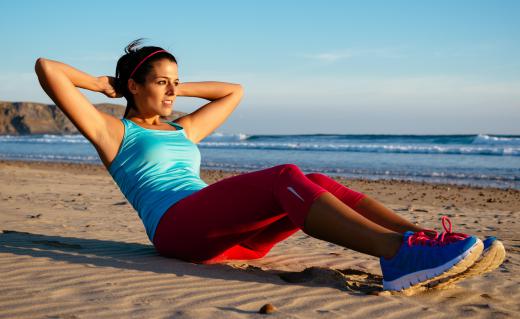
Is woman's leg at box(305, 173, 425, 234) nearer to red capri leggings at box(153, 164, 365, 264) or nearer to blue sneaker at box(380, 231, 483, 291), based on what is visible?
red capri leggings at box(153, 164, 365, 264)

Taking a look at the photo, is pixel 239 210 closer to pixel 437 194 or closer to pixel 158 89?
pixel 158 89

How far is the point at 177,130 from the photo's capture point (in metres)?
4.21

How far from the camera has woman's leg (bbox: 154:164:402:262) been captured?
3078mm

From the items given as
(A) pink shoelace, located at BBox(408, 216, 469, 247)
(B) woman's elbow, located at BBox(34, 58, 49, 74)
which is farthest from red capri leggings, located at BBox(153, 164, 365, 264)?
(B) woman's elbow, located at BBox(34, 58, 49, 74)

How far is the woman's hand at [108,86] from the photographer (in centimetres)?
407

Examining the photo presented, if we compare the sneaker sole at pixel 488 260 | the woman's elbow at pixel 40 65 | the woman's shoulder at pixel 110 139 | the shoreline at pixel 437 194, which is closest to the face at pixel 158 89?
the woman's shoulder at pixel 110 139

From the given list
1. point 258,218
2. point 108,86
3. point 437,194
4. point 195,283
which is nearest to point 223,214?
point 258,218

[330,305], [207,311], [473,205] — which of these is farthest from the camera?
[473,205]

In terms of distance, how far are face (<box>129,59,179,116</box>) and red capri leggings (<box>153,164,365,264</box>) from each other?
2.58 ft

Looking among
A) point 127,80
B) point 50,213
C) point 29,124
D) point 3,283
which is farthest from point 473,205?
point 29,124

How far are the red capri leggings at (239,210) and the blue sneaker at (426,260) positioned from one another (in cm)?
50

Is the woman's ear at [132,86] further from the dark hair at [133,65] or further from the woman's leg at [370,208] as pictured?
the woman's leg at [370,208]

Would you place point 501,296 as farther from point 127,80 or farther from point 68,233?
point 68,233

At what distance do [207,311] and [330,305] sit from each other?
632mm
